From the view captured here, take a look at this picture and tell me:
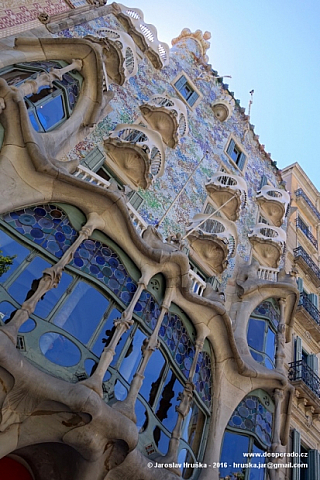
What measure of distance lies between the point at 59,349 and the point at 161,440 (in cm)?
256

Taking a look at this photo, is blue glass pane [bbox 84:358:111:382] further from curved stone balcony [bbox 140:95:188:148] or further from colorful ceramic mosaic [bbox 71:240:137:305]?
curved stone balcony [bbox 140:95:188:148]

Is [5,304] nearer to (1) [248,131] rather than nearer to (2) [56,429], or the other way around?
(2) [56,429]

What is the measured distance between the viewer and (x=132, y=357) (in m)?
8.26

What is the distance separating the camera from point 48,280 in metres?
7.39

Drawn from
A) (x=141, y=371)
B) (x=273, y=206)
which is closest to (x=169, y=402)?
(x=141, y=371)

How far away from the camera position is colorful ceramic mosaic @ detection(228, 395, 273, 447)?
10.2m

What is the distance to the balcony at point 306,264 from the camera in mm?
17812

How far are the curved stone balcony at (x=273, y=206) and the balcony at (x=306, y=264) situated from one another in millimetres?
1343

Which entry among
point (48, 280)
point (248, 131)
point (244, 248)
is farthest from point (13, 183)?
point (248, 131)

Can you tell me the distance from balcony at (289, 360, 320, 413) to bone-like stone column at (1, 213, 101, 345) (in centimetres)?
745

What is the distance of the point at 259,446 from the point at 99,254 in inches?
215

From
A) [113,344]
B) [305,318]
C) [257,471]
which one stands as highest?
[305,318]

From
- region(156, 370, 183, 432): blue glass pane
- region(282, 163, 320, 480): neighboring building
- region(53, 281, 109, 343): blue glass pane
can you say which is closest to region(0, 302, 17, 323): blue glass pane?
region(53, 281, 109, 343): blue glass pane

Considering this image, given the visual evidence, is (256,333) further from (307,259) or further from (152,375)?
(307,259)
